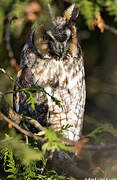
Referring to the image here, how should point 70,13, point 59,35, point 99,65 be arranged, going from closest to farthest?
point 59,35
point 70,13
point 99,65

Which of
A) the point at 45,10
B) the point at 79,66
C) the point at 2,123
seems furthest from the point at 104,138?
the point at 45,10

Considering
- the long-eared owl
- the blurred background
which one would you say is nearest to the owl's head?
the long-eared owl

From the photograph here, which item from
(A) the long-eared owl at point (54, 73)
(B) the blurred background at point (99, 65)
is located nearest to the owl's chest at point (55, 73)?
(A) the long-eared owl at point (54, 73)

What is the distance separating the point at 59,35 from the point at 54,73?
31cm

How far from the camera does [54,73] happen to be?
2391 millimetres

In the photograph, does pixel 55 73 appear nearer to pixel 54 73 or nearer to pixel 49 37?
pixel 54 73

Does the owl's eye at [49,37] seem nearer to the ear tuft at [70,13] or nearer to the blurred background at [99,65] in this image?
the ear tuft at [70,13]

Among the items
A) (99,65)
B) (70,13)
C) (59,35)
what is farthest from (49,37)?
(99,65)

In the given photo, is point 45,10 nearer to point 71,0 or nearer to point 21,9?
point 21,9

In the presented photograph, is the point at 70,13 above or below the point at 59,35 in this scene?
above

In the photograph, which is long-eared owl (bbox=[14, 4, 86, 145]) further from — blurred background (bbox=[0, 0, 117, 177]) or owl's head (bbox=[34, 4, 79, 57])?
blurred background (bbox=[0, 0, 117, 177])

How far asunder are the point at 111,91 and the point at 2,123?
5.73 feet

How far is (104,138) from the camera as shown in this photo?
2855 mm

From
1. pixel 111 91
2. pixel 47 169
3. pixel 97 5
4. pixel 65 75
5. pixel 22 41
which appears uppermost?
pixel 97 5
